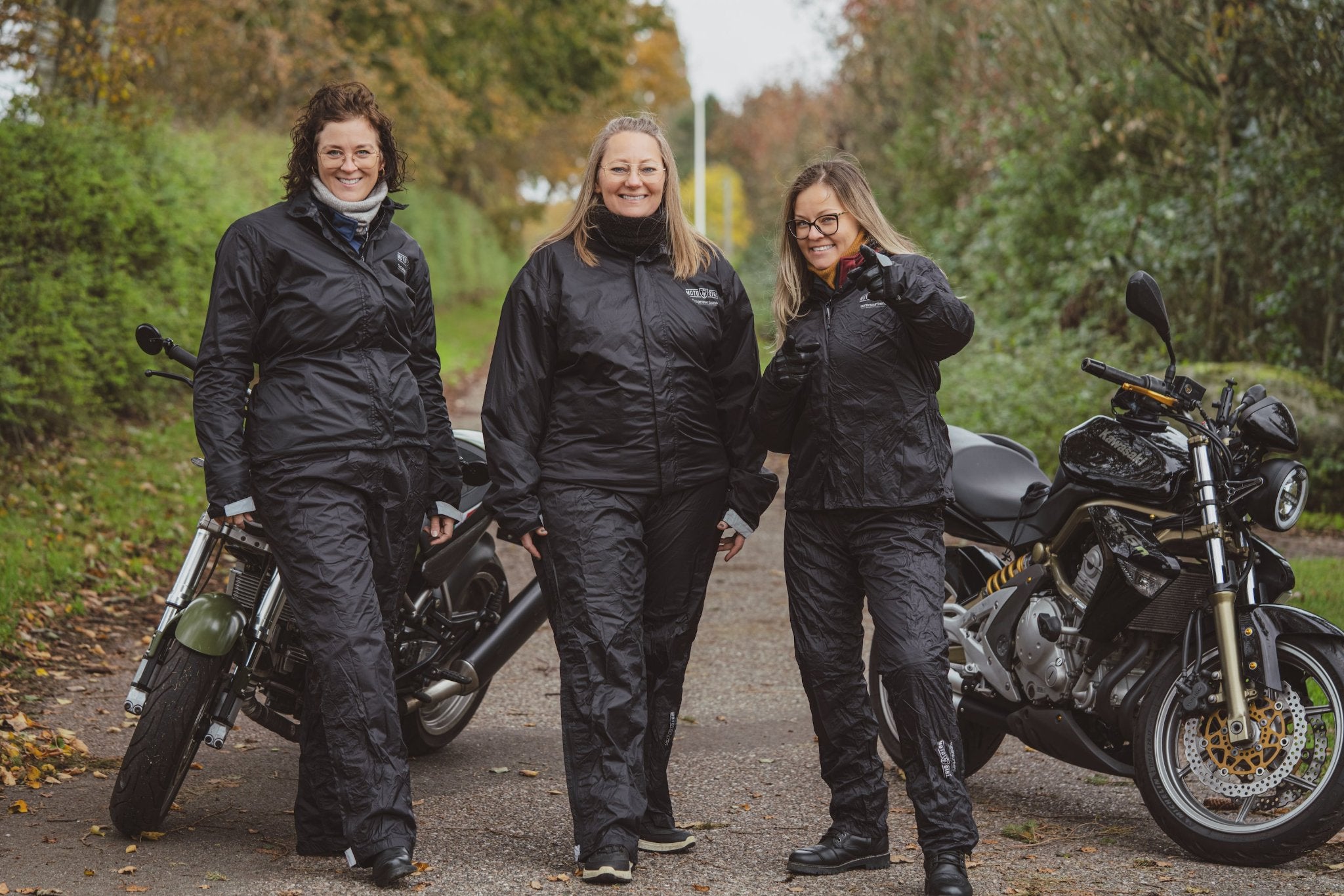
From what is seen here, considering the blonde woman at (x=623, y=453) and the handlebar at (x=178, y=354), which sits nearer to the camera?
the blonde woman at (x=623, y=453)

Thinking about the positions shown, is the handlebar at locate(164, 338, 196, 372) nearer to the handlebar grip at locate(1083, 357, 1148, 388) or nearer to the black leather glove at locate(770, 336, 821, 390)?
the black leather glove at locate(770, 336, 821, 390)

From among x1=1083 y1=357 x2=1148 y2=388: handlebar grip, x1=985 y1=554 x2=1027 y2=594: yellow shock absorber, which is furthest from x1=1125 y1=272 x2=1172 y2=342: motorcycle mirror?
x1=985 y1=554 x2=1027 y2=594: yellow shock absorber

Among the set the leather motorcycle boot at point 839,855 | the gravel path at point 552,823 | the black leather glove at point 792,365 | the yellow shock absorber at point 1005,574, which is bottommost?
the gravel path at point 552,823

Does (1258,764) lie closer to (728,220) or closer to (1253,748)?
(1253,748)

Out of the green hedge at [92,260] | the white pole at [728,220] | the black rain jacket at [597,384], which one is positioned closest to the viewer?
the black rain jacket at [597,384]

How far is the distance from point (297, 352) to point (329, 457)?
328 millimetres

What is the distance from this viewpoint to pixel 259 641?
13.9 ft

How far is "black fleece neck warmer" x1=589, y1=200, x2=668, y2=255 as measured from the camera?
4234mm

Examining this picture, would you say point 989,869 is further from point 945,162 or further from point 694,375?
point 945,162

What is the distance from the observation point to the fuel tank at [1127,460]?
430 centimetres

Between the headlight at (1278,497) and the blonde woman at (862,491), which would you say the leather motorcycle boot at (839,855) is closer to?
the blonde woman at (862,491)

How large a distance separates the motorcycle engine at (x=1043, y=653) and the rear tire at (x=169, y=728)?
2456 mm

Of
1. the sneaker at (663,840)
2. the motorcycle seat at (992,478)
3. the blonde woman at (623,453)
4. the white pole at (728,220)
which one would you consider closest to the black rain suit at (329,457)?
the blonde woman at (623,453)

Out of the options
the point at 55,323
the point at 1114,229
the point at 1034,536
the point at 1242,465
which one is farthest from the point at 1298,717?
the point at 1114,229
